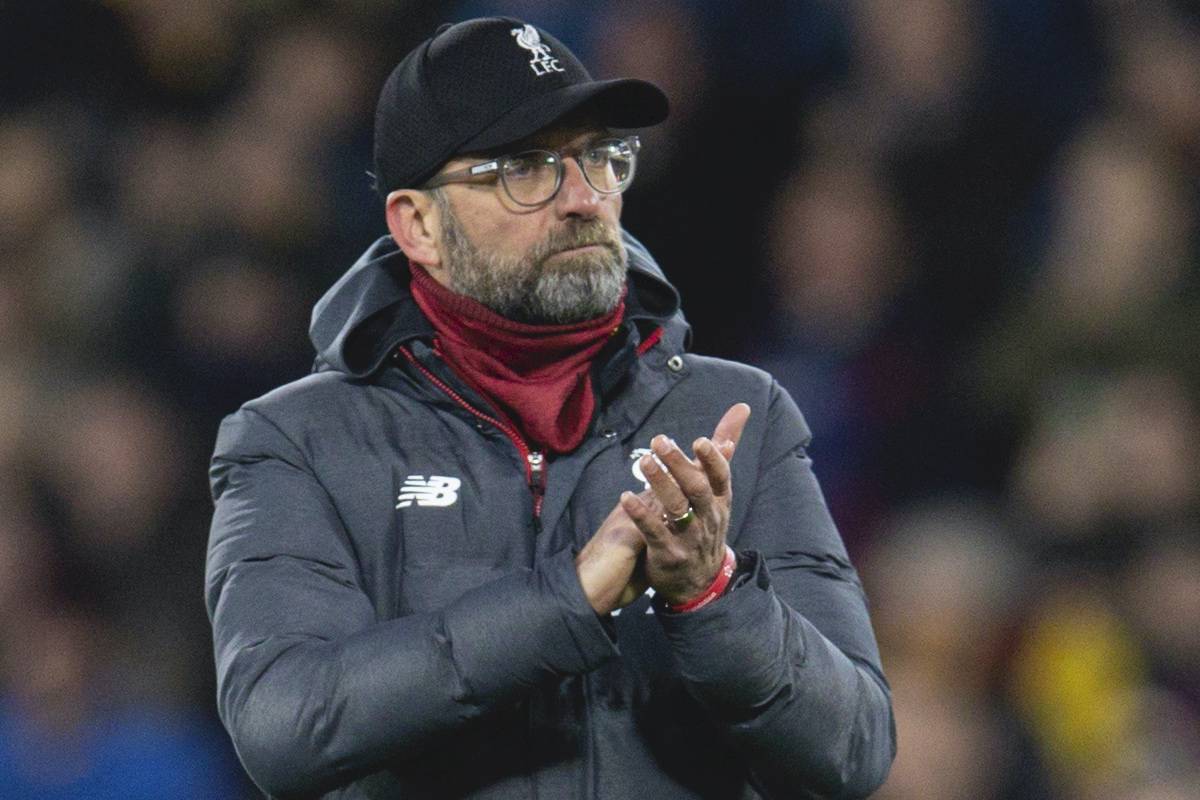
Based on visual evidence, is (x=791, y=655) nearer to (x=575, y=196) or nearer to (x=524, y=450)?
(x=524, y=450)

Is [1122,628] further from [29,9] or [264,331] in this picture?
[29,9]

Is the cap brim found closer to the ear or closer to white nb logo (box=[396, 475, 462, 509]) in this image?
the ear

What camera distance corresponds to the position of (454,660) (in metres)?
2.11

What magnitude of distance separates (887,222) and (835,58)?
52cm

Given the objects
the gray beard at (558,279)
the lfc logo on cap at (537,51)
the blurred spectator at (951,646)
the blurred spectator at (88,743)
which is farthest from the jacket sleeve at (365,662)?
the blurred spectator at (88,743)

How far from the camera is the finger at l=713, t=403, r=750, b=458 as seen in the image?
2.11 m

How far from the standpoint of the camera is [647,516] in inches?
80.2

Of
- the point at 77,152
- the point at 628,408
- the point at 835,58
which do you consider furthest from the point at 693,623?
the point at 77,152

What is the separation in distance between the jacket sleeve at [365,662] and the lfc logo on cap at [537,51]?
2.04 ft

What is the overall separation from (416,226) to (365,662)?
61 centimetres

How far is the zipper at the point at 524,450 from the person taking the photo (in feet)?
7.72

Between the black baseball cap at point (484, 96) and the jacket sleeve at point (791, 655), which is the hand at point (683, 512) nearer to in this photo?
the jacket sleeve at point (791, 655)

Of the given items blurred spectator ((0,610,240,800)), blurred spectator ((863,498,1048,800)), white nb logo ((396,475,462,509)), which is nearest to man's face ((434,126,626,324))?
white nb logo ((396,475,462,509))

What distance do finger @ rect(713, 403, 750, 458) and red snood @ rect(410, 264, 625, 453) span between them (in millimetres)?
278
